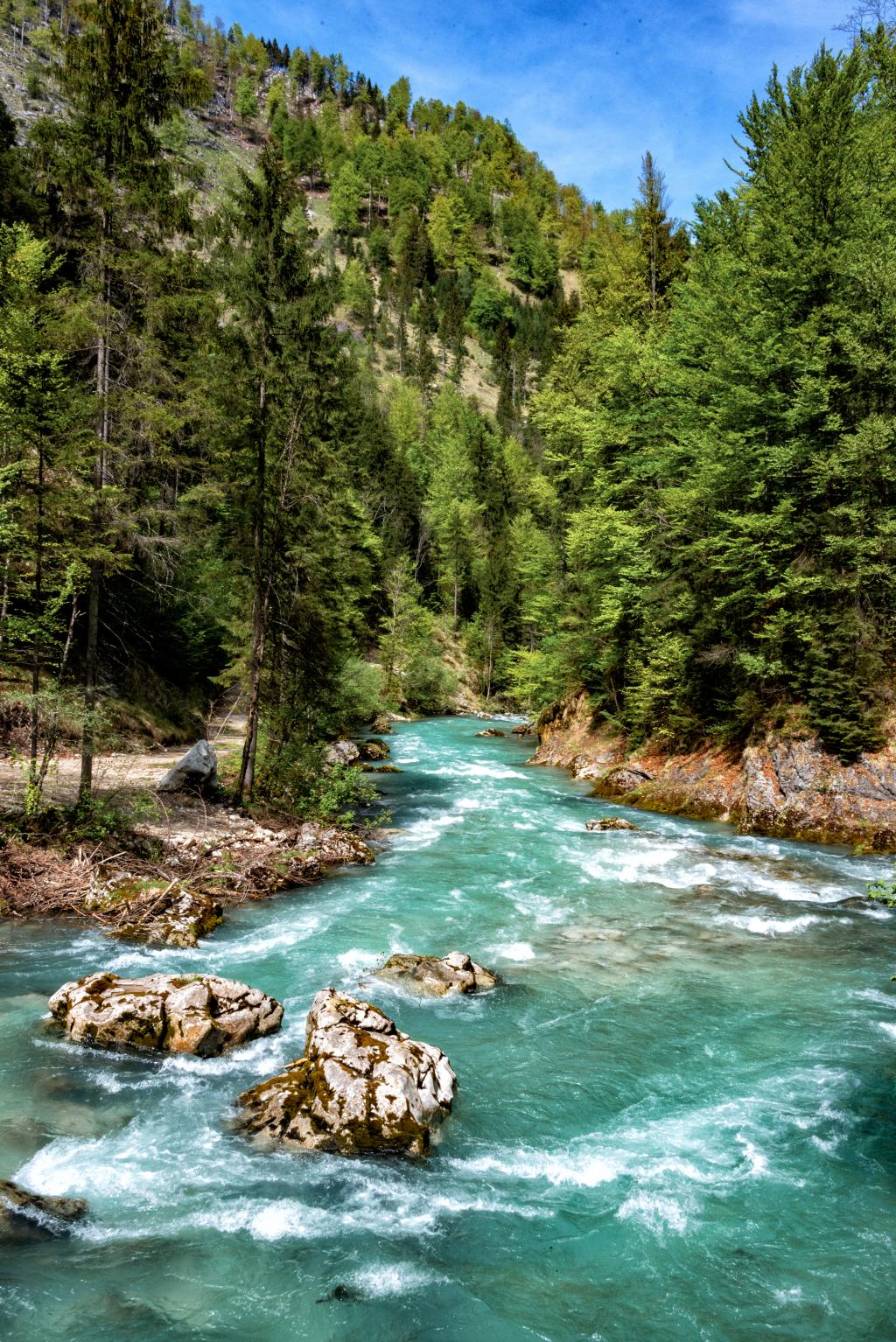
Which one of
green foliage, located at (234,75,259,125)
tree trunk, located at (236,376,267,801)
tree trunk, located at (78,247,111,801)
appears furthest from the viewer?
green foliage, located at (234,75,259,125)

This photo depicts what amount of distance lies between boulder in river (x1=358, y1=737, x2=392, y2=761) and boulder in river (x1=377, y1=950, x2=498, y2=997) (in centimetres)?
2129

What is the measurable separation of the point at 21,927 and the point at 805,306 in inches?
966

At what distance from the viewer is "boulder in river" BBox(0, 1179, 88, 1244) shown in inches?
221

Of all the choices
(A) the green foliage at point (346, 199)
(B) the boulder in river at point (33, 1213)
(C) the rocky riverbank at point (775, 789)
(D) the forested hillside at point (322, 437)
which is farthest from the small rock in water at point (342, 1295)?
(A) the green foliage at point (346, 199)

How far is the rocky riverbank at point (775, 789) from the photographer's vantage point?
60.2 ft

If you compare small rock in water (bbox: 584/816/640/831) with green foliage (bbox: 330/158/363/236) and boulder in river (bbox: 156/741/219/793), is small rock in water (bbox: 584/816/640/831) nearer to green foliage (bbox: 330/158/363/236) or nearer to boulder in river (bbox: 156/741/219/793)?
boulder in river (bbox: 156/741/219/793)

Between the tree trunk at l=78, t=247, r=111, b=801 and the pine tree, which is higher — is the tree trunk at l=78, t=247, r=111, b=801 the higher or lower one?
the lower one

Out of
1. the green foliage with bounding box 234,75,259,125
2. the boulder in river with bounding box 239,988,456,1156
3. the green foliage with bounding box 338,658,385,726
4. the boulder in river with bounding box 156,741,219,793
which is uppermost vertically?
the green foliage with bounding box 234,75,259,125

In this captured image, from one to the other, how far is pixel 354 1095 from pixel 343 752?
22502mm

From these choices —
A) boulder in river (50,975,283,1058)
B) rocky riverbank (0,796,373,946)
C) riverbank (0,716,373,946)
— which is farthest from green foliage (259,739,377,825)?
boulder in river (50,975,283,1058)

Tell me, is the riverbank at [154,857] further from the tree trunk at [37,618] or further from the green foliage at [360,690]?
the green foliage at [360,690]

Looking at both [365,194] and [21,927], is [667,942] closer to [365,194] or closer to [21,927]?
[21,927]

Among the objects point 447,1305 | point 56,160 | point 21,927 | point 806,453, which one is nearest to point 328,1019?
point 447,1305

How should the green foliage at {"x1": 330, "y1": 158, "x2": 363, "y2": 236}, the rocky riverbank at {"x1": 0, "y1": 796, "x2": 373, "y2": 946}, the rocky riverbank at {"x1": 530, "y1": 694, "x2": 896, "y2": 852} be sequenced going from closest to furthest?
the rocky riverbank at {"x1": 0, "y1": 796, "x2": 373, "y2": 946} < the rocky riverbank at {"x1": 530, "y1": 694, "x2": 896, "y2": 852} < the green foliage at {"x1": 330, "y1": 158, "x2": 363, "y2": 236}
